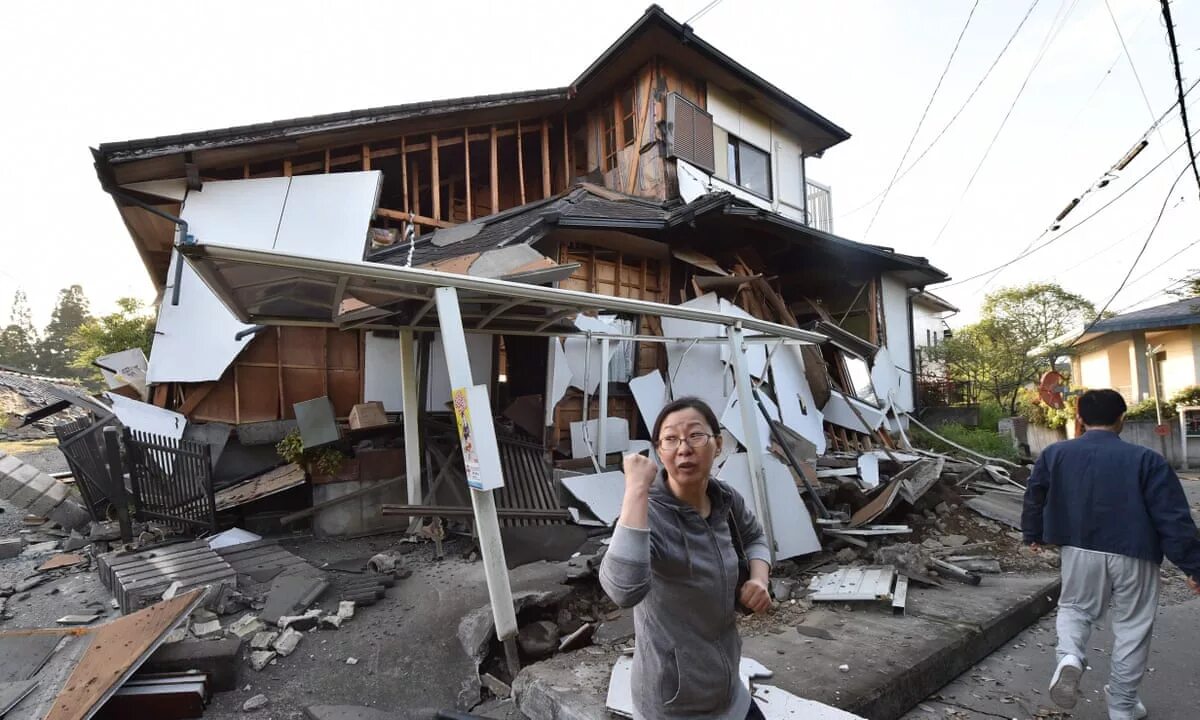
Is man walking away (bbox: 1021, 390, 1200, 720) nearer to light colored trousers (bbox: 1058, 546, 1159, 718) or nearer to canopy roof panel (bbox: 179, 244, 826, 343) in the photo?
light colored trousers (bbox: 1058, 546, 1159, 718)

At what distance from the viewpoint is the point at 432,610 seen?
4.18 m

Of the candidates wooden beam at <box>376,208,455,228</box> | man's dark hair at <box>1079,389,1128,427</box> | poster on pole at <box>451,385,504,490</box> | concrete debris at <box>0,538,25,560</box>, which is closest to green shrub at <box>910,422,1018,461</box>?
man's dark hair at <box>1079,389,1128,427</box>

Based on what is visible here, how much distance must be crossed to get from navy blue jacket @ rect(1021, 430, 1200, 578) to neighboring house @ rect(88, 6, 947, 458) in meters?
3.91

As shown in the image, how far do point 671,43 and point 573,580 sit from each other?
8.99m

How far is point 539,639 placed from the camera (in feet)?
11.6

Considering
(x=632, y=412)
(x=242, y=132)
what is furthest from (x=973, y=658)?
(x=242, y=132)

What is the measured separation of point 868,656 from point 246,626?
4204mm

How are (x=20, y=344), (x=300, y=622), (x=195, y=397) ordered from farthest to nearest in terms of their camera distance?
1. (x=20, y=344)
2. (x=195, y=397)
3. (x=300, y=622)

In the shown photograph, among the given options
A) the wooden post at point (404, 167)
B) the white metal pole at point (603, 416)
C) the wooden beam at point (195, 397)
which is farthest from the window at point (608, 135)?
the wooden beam at point (195, 397)

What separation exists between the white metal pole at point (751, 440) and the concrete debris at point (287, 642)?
12.4ft

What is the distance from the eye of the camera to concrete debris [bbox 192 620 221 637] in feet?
12.0

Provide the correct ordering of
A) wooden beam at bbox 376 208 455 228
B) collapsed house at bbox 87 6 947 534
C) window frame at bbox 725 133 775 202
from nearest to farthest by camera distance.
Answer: collapsed house at bbox 87 6 947 534
wooden beam at bbox 376 208 455 228
window frame at bbox 725 133 775 202

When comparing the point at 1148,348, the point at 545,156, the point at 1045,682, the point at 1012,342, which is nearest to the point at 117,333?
the point at 545,156

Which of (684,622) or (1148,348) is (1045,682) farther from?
(1148,348)
